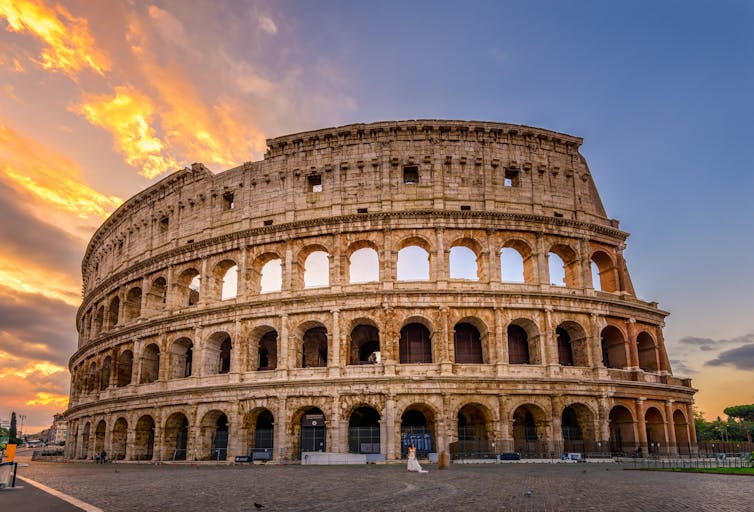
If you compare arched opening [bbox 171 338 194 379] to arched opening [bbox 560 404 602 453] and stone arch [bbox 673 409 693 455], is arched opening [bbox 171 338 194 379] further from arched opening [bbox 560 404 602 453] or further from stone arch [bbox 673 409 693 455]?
stone arch [bbox 673 409 693 455]

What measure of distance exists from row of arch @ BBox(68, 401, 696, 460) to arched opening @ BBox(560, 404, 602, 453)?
0.16ft

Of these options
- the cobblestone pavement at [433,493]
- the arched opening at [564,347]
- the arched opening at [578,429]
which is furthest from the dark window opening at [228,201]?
the arched opening at [578,429]

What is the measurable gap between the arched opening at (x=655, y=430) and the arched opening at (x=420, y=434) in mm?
12495

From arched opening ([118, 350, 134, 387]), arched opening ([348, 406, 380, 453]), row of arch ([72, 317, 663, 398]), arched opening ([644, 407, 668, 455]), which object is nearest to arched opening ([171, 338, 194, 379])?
row of arch ([72, 317, 663, 398])

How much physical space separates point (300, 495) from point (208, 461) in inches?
808

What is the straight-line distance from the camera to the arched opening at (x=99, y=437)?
3803cm

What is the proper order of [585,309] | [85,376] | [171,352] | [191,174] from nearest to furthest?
[585,309] → [171,352] → [191,174] → [85,376]

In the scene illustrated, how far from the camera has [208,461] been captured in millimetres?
30859

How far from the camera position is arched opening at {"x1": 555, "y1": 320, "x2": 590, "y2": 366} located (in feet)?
103

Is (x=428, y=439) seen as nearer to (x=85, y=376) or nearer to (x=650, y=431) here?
(x=650, y=431)

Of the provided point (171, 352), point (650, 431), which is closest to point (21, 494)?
point (171, 352)

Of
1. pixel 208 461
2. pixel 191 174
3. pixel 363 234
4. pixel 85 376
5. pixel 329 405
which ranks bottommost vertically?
pixel 208 461

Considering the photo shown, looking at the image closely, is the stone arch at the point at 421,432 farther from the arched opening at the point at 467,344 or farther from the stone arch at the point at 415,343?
the arched opening at the point at 467,344

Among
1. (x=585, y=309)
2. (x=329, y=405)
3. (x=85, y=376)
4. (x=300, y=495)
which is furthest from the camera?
(x=85, y=376)
